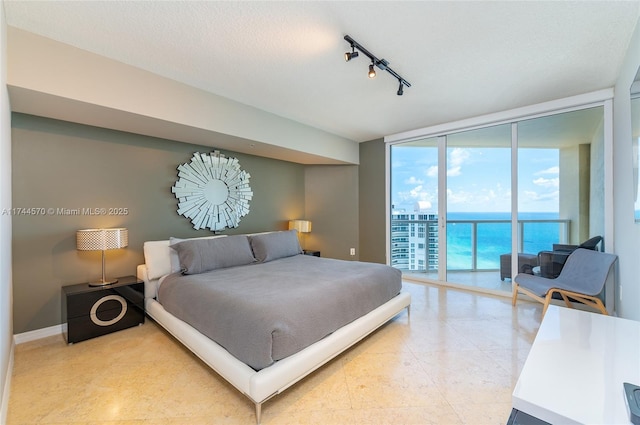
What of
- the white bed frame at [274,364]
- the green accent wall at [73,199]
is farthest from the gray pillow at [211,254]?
the green accent wall at [73,199]

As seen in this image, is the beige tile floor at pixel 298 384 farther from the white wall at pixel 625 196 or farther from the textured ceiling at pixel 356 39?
the textured ceiling at pixel 356 39

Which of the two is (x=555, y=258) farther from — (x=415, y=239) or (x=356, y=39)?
(x=356, y=39)

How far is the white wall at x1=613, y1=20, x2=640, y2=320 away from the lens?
2.04 metres

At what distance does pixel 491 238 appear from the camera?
4074 mm

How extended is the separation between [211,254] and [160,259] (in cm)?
56

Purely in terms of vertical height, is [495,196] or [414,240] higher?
[495,196]

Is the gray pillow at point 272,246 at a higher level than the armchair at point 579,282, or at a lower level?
higher

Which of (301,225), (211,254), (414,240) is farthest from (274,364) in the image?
(414,240)

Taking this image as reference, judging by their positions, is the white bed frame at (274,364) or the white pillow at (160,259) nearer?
the white bed frame at (274,364)

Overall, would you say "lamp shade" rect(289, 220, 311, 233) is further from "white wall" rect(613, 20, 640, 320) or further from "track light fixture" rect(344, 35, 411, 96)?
"white wall" rect(613, 20, 640, 320)

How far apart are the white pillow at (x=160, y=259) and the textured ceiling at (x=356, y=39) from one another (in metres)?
1.80

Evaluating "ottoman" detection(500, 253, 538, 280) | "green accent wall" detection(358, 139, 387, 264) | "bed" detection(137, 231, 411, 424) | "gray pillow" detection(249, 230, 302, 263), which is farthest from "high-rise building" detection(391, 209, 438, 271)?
"gray pillow" detection(249, 230, 302, 263)

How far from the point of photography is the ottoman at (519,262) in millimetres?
3573

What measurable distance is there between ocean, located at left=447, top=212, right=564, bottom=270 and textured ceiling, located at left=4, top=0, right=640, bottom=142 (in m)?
1.60
